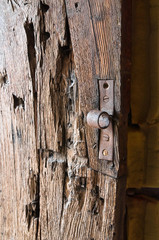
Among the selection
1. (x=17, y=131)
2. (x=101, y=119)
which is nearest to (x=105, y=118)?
(x=101, y=119)

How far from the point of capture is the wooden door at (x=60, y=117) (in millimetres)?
509

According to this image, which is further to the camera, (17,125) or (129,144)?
(17,125)

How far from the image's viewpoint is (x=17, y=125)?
2.41 ft

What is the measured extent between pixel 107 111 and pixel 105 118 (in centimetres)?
3

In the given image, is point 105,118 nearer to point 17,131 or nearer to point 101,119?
point 101,119

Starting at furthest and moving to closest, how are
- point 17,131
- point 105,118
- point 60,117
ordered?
point 17,131 → point 60,117 → point 105,118

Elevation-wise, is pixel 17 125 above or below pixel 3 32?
below

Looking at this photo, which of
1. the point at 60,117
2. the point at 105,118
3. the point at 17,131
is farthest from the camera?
the point at 17,131

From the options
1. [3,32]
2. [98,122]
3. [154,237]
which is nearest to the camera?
[98,122]

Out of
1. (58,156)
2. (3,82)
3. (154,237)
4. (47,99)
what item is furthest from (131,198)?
(3,82)

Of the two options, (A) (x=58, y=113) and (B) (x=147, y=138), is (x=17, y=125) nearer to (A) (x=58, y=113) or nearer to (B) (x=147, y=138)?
(A) (x=58, y=113)

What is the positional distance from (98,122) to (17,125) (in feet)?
1.13

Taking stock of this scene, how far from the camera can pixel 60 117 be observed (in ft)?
2.07

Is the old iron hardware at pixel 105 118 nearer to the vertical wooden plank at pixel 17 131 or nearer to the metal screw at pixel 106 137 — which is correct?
the metal screw at pixel 106 137
